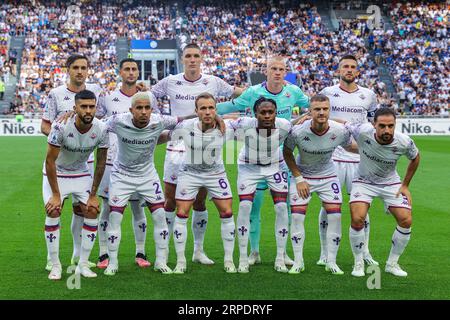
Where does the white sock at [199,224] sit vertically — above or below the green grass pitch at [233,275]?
above

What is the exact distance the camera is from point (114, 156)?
925 cm

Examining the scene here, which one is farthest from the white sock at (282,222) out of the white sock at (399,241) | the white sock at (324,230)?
the white sock at (399,241)

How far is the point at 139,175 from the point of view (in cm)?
869

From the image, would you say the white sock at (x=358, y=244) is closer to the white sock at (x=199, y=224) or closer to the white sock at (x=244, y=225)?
the white sock at (x=244, y=225)

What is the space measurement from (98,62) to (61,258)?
3564cm

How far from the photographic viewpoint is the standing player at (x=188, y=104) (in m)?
9.30

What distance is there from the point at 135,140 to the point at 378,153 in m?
2.87

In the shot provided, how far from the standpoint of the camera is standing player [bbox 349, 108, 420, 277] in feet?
27.8

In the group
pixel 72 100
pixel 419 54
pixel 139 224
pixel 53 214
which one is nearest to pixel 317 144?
pixel 139 224

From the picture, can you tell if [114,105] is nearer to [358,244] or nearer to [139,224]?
[139,224]

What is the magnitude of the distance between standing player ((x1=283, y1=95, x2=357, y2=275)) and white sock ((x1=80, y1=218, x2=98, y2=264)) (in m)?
2.36

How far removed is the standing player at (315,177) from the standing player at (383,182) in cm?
20

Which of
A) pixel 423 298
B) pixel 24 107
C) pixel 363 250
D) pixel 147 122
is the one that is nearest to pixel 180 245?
pixel 147 122

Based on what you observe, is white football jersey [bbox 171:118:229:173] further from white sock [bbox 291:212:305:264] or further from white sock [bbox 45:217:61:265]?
white sock [bbox 45:217:61:265]
